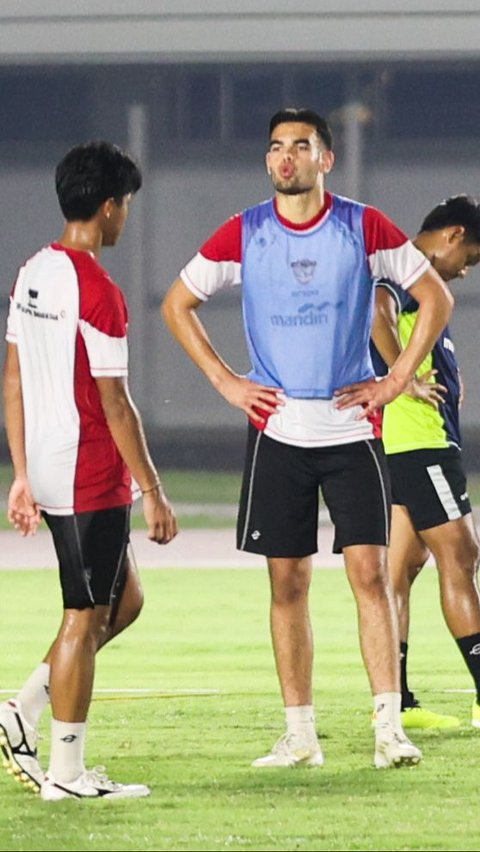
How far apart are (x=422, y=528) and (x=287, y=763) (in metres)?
1.12

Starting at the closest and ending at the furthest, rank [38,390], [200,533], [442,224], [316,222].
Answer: [38,390], [316,222], [442,224], [200,533]

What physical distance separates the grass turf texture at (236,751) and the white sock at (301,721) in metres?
0.14

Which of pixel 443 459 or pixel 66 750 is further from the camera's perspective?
pixel 443 459

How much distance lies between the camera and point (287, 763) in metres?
6.46

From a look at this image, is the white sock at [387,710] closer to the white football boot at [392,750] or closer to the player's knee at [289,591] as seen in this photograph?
the white football boot at [392,750]

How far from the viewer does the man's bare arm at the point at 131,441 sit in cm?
575

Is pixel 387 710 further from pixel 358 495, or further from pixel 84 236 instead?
pixel 84 236

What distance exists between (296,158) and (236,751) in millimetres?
1872

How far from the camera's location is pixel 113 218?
5945 mm

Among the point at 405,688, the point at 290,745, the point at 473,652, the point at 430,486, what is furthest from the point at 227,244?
the point at 405,688

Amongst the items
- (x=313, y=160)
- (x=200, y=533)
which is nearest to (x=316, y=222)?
(x=313, y=160)

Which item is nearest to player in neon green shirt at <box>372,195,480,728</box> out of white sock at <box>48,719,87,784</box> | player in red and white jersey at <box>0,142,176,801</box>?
player in red and white jersey at <box>0,142,176,801</box>

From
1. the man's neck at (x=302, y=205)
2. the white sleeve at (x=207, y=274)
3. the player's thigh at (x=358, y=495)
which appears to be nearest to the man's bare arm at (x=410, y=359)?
the player's thigh at (x=358, y=495)

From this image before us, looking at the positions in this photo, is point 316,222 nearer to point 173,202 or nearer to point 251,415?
point 251,415
